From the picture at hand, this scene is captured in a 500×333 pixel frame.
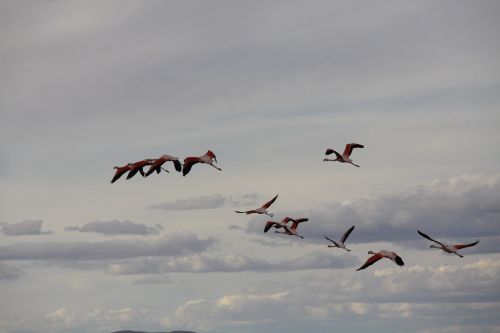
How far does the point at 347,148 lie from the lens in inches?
5571

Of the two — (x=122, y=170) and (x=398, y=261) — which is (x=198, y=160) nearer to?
(x=122, y=170)

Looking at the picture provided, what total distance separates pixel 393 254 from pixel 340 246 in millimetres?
34079

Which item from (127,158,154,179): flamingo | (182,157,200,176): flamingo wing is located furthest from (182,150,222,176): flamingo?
(127,158,154,179): flamingo

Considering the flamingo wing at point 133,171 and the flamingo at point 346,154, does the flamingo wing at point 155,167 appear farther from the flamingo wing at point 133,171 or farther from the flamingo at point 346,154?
the flamingo at point 346,154

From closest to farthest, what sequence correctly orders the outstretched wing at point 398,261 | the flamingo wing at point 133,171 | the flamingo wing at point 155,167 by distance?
1. the outstretched wing at point 398,261
2. the flamingo wing at point 155,167
3. the flamingo wing at point 133,171

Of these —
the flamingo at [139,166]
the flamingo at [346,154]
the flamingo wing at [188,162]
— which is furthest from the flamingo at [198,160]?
the flamingo at [346,154]

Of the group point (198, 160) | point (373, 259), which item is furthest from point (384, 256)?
point (198, 160)

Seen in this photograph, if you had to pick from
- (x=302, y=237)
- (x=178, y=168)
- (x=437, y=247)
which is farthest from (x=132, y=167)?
(x=437, y=247)

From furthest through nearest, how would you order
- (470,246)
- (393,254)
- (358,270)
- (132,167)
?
(132,167) → (470,246) → (393,254) → (358,270)

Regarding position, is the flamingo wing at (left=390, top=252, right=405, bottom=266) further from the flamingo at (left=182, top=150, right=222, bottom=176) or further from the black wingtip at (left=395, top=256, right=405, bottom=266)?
the flamingo at (left=182, top=150, right=222, bottom=176)

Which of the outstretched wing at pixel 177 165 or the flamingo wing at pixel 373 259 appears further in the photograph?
the outstretched wing at pixel 177 165

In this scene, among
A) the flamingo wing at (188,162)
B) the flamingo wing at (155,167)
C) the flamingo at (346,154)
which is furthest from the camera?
the flamingo at (346,154)

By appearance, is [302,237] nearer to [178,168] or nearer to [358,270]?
[178,168]

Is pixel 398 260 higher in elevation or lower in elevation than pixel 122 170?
lower
